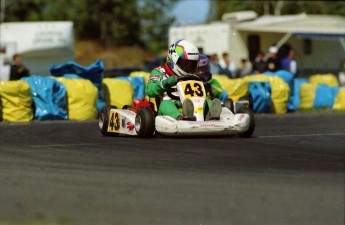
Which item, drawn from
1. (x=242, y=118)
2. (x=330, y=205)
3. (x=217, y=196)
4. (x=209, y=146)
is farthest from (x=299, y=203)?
(x=242, y=118)

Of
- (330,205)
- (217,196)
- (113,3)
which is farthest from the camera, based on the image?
(113,3)

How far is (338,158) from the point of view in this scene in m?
9.39

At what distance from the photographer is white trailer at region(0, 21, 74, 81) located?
31031 mm

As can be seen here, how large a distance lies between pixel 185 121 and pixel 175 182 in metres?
3.85

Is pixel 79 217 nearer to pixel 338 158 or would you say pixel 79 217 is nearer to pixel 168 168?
pixel 168 168

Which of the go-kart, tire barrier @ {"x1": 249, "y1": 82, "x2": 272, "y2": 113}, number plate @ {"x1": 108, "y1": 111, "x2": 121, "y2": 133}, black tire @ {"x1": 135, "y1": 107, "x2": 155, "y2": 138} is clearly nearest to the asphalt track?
the go-kart

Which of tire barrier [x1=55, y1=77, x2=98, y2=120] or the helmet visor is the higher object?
the helmet visor

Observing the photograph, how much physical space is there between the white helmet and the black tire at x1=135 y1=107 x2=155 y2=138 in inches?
35.7

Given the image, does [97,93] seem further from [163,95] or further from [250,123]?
[250,123]

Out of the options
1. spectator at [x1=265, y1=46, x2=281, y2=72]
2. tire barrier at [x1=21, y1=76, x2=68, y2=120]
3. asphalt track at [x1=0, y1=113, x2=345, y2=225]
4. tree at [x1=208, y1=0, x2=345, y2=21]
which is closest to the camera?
asphalt track at [x1=0, y1=113, x2=345, y2=225]

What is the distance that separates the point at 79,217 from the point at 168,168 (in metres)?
1.99

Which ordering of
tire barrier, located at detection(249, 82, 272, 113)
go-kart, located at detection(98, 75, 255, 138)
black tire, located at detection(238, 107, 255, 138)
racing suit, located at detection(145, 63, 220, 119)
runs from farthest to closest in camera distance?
1. tire barrier, located at detection(249, 82, 272, 113)
2. black tire, located at detection(238, 107, 255, 138)
3. racing suit, located at detection(145, 63, 220, 119)
4. go-kart, located at detection(98, 75, 255, 138)

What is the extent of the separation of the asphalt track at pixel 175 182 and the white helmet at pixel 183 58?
1.14 metres

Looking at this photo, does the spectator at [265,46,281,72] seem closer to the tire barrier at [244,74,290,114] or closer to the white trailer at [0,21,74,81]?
the tire barrier at [244,74,290,114]
